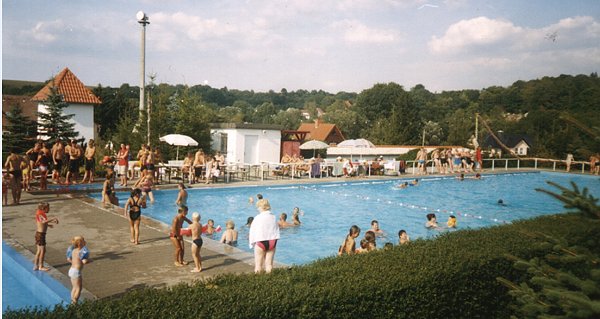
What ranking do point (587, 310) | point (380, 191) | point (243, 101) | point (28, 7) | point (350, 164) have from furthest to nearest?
point (243, 101)
point (28, 7)
point (350, 164)
point (380, 191)
point (587, 310)

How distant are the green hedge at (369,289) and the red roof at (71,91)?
94.1 ft

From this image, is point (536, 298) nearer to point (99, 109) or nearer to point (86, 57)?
point (86, 57)

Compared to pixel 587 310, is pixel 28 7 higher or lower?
higher

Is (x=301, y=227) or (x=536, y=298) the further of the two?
(x=301, y=227)

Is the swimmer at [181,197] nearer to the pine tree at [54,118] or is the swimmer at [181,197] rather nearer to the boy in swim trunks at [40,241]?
the boy in swim trunks at [40,241]

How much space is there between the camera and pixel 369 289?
16.5ft

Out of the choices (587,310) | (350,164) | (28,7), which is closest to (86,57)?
(28,7)

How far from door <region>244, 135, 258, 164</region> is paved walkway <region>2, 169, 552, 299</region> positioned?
48.5 feet

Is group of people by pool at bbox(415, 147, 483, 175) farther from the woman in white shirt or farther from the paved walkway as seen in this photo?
the woman in white shirt

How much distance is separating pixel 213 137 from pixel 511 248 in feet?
77.7

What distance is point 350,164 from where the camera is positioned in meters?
24.7

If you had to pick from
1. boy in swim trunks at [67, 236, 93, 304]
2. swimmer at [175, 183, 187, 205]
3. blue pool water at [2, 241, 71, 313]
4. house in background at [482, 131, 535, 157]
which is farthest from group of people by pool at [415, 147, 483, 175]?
house in background at [482, 131, 535, 157]

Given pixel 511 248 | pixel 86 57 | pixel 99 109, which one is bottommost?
pixel 511 248

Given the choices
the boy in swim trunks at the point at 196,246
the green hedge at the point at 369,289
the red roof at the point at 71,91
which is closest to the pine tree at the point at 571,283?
the green hedge at the point at 369,289
